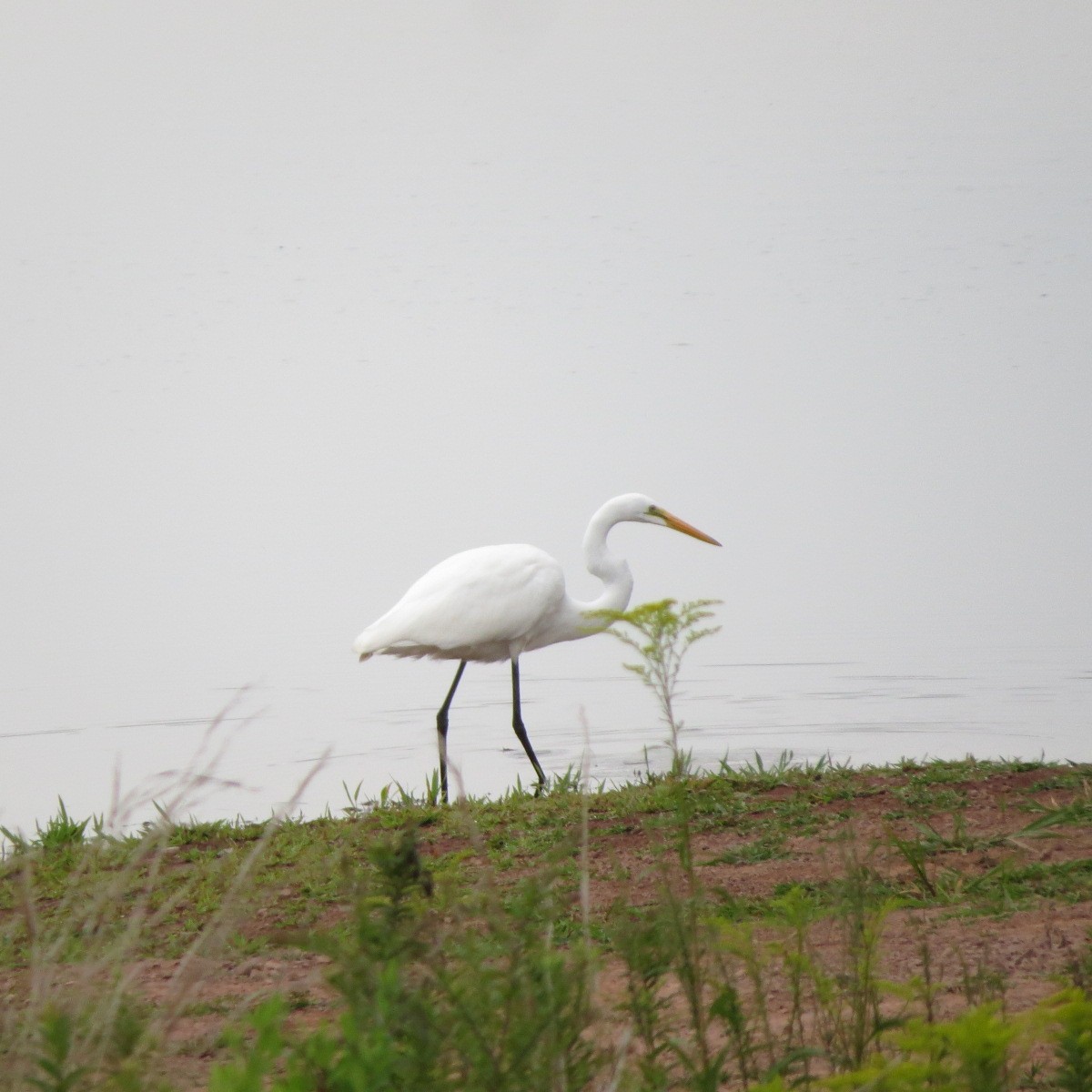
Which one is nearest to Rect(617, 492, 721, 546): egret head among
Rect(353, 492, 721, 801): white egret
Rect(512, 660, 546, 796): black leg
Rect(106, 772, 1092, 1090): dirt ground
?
Rect(353, 492, 721, 801): white egret

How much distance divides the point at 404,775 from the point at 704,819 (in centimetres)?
350

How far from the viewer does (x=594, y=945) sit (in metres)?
3.40

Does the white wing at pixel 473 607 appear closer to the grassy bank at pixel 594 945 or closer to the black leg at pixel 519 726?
the black leg at pixel 519 726

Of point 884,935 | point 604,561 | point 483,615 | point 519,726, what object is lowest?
point 884,935

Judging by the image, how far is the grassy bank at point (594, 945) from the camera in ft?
5.86

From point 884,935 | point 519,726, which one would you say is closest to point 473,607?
point 519,726

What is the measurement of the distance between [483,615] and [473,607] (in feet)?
0.24

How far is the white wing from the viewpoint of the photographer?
7887 mm

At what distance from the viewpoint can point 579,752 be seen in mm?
8703

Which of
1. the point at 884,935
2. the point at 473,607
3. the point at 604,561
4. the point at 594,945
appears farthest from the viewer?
the point at 604,561

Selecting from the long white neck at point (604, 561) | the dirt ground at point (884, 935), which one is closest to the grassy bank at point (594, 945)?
the dirt ground at point (884, 935)

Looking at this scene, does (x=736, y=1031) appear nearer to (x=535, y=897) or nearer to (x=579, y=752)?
(x=535, y=897)

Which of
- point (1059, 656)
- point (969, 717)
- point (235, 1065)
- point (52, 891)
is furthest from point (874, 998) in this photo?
point (1059, 656)

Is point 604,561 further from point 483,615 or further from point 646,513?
point 483,615
